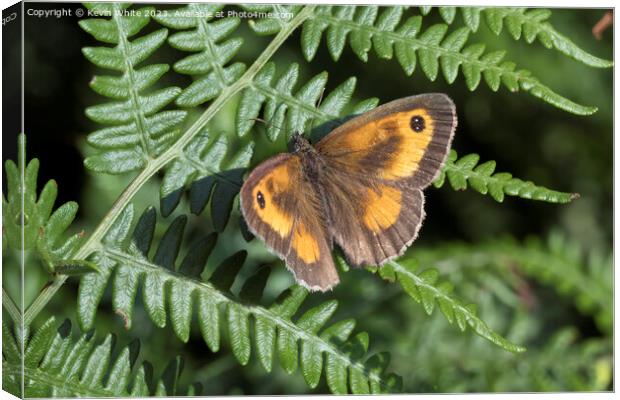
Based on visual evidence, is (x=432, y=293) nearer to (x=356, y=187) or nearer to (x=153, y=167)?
(x=356, y=187)

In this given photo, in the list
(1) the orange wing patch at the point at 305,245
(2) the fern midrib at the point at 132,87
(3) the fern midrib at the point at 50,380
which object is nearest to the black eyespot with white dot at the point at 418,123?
(1) the orange wing patch at the point at 305,245

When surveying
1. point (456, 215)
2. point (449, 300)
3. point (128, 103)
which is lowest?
point (456, 215)

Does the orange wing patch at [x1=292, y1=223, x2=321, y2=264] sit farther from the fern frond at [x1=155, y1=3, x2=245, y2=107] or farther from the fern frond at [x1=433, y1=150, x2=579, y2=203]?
the fern frond at [x1=155, y1=3, x2=245, y2=107]

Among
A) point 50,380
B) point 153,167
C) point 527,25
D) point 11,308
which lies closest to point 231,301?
point 153,167

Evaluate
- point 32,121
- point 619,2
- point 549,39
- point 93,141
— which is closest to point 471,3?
point 549,39

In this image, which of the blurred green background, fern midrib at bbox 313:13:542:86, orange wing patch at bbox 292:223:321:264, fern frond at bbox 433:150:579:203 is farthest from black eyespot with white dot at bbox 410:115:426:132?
the blurred green background

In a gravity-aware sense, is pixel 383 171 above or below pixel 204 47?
below

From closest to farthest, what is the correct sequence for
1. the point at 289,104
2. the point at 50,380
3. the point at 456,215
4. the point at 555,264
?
the point at 50,380
the point at 289,104
the point at 555,264
the point at 456,215
